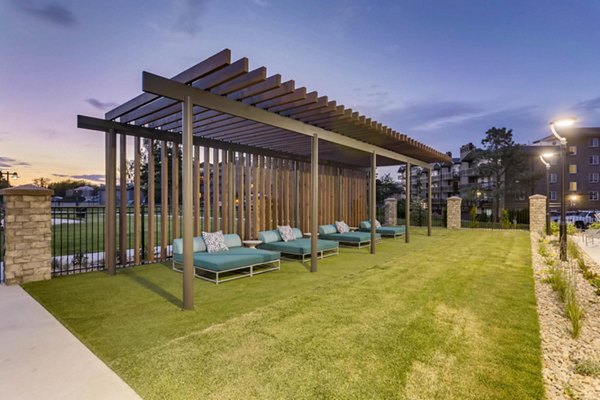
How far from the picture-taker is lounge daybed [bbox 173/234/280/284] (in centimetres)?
586

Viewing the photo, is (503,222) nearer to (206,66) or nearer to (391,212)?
(391,212)

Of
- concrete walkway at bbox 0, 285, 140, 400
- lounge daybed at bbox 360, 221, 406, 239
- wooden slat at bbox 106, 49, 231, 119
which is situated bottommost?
concrete walkway at bbox 0, 285, 140, 400

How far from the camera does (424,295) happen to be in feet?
16.3

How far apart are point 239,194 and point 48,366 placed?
689 cm

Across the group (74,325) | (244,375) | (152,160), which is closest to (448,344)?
(244,375)

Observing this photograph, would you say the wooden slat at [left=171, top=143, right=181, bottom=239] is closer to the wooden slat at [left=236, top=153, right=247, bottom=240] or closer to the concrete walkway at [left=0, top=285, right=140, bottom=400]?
the wooden slat at [left=236, top=153, right=247, bottom=240]

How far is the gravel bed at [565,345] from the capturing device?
2.48 meters

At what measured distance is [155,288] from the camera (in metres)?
5.44

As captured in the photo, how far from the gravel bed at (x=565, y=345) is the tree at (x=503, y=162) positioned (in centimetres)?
2787

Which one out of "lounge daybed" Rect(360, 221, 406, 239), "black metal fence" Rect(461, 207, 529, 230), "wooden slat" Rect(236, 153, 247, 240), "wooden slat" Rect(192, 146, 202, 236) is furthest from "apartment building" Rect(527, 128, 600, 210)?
"wooden slat" Rect(192, 146, 202, 236)

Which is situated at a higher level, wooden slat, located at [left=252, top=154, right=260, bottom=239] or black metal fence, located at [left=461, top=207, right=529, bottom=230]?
wooden slat, located at [left=252, top=154, right=260, bottom=239]

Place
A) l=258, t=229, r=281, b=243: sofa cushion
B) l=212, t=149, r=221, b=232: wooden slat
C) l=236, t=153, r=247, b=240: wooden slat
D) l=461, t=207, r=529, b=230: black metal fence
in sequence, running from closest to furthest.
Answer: l=212, t=149, r=221, b=232: wooden slat < l=258, t=229, r=281, b=243: sofa cushion < l=236, t=153, r=247, b=240: wooden slat < l=461, t=207, r=529, b=230: black metal fence

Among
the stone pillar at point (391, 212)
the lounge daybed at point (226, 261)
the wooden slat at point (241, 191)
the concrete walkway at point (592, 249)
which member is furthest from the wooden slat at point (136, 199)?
the stone pillar at point (391, 212)

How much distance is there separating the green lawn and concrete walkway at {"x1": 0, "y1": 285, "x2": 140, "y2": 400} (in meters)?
0.12
